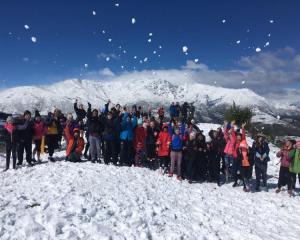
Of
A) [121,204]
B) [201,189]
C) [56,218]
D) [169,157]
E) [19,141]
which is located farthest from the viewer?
[169,157]

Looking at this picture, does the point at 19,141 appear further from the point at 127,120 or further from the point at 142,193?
the point at 142,193

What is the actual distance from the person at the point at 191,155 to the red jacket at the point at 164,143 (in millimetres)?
954

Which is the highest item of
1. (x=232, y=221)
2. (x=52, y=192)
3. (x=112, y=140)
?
(x=112, y=140)

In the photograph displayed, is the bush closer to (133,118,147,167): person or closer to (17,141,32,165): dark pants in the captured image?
(133,118,147,167): person

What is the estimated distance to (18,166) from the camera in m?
17.4

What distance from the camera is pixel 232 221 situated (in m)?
11.7

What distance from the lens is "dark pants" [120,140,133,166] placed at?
59.3ft

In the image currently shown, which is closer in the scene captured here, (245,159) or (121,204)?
(121,204)

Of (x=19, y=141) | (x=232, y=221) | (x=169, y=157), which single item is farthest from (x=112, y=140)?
(x=232, y=221)

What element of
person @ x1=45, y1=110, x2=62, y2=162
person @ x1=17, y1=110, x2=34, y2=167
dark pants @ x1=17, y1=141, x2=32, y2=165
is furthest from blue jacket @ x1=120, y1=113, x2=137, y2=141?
dark pants @ x1=17, y1=141, x2=32, y2=165

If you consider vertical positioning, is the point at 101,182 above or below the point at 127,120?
below

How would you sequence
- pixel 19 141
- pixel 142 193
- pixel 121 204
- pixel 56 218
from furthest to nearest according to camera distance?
1. pixel 19 141
2. pixel 142 193
3. pixel 121 204
4. pixel 56 218

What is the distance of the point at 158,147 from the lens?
18.5 meters

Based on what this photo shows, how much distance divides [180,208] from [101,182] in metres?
3.23
